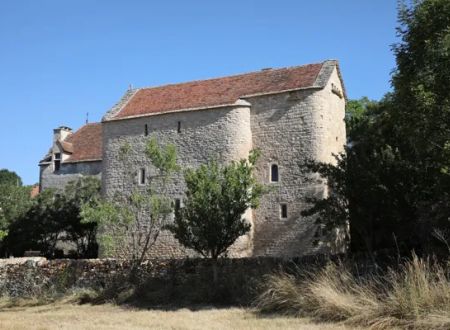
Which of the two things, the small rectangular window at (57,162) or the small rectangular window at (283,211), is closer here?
the small rectangular window at (283,211)

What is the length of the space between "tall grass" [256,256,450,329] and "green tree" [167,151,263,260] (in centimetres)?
321

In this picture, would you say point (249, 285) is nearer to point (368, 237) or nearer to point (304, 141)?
point (368, 237)

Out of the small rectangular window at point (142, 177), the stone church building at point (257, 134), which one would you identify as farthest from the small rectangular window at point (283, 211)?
the small rectangular window at point (142, 177)

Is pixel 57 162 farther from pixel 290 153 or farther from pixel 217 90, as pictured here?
pixel 290 153

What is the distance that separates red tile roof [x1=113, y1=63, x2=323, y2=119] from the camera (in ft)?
89.8

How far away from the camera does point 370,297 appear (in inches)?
445

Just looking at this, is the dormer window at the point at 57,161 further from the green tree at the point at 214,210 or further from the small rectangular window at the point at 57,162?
the green tree at the point at 214,210

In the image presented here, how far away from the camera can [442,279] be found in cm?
1082

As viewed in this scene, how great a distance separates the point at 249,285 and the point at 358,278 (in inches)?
146

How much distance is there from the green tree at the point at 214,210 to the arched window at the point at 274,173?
9209mm

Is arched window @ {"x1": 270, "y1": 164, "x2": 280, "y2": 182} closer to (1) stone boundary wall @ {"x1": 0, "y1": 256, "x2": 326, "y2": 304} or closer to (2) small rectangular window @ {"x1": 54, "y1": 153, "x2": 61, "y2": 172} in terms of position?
(1) stone boundary wall @ {"x1": 0, "y1": 256, "x2": 326, "y2": 304}

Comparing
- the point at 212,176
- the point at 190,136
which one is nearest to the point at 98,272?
the point at 212,176

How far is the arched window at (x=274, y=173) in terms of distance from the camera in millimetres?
26625

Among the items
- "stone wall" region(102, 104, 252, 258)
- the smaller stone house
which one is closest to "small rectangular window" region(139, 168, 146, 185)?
"stone wall" region(102, 104, 252, 258)
